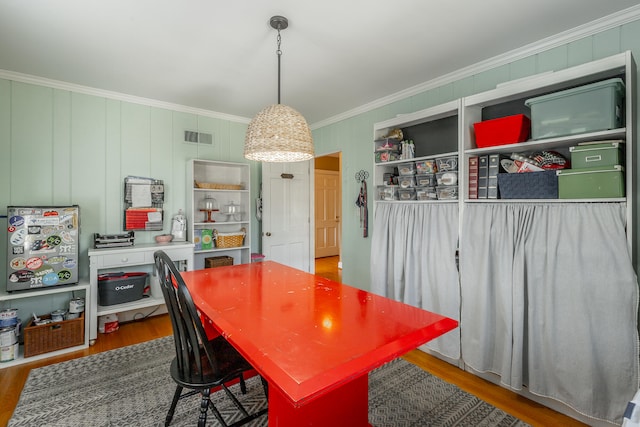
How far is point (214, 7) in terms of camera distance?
1.86 meters

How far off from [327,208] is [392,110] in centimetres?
449

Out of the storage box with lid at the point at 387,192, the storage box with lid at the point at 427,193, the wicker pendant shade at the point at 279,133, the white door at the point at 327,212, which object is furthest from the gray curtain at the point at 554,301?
the white door at the point at 327,212

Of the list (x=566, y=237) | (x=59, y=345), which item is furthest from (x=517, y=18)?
(x=59, y=345)

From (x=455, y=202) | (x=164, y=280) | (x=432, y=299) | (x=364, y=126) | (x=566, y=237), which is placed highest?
(x=364, y=126)

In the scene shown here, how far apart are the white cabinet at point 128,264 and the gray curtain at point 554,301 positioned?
2821mm

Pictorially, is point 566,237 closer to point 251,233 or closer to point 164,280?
point 164,280

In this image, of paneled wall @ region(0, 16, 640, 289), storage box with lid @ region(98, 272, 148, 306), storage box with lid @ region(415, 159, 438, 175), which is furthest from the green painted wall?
storage box with lid @ region(98, 272, 148, 306)

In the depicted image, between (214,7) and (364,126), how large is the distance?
217 centimetres

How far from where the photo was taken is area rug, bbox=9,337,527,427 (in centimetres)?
187

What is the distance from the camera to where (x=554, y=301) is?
1.90 metres

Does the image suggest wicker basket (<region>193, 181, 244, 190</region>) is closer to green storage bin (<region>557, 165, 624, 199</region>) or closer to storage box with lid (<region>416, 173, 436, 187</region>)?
storage box with lid (<region>416, 173, 436, 187</region>)

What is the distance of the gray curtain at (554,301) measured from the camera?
5.49 feet

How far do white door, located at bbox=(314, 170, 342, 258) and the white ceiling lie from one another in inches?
172

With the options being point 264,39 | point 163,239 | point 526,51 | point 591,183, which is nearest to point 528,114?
point 526,51
